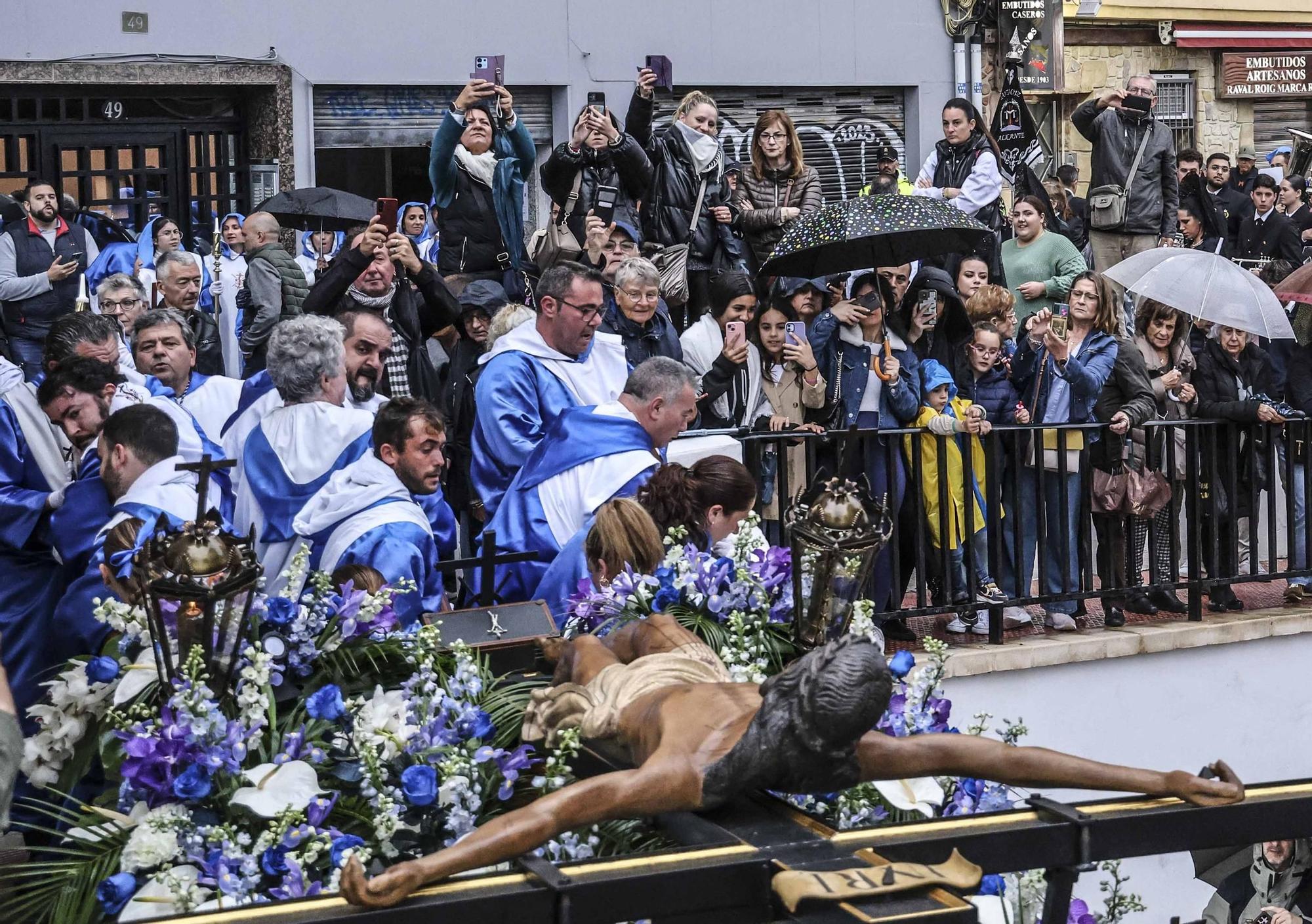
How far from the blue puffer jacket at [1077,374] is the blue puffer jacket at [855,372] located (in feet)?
2.51

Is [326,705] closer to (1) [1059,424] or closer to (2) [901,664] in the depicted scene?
(2) [901,664]

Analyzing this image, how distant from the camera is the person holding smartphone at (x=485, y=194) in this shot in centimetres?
1011

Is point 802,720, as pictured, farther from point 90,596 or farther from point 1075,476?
point 1075,476

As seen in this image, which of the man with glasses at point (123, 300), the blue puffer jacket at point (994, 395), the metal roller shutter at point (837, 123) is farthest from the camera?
the metal roller shutter at point (837, 123)

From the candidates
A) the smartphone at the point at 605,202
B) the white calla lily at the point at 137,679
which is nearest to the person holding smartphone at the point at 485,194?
the smartphone at the point at 605,202

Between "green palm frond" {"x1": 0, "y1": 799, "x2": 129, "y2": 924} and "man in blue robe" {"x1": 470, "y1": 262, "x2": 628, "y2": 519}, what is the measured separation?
3.67 meters

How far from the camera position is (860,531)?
13.7ft

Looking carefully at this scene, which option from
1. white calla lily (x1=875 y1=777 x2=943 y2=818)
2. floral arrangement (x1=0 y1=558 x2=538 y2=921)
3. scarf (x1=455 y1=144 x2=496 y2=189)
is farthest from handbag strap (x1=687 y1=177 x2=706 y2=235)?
white calla lily (x1=875 y1=777 x2=943 y2=818)

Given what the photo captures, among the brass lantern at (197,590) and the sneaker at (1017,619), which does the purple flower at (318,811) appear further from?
the sneaker at (1017,619)

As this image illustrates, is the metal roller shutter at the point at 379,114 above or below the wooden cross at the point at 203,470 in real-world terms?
above

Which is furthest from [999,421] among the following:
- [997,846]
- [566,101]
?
[566,101]

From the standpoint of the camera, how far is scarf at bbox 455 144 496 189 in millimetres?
10203

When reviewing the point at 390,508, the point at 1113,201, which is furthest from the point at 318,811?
the point at 1113,201

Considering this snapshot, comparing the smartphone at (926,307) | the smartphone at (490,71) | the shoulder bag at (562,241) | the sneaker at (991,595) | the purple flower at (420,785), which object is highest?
the smartphone at (490,71)
